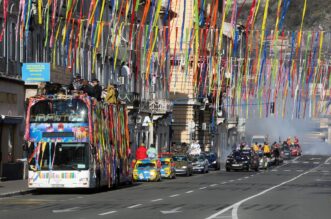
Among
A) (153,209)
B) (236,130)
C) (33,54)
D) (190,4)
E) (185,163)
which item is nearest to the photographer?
(153,209)

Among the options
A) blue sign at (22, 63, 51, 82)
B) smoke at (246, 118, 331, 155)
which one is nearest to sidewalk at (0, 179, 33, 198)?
blue sign at (22, 63, 51, 82)

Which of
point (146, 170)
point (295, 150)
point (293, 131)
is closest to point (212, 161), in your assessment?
point (146, 170)

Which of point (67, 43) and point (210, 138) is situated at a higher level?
point (67, 43)

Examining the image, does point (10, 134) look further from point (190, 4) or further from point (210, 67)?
point (190, 4)

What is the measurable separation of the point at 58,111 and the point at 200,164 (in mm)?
29357

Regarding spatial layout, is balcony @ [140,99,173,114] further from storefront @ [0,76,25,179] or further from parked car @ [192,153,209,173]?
storefront @ [0,76,25,179]

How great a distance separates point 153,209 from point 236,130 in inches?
4105

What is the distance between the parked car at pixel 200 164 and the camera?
61781mm

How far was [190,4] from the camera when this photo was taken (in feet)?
283

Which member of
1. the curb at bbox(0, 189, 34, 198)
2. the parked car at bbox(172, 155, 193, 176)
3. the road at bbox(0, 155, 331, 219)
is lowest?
the parked car at bbox(172, 155, 193, 176)

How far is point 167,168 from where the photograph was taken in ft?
167

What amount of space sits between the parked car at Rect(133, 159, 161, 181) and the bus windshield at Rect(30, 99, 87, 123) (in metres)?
13.6

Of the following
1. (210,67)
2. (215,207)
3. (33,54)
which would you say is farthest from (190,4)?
(215,207)

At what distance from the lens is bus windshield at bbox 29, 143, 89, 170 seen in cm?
3419
